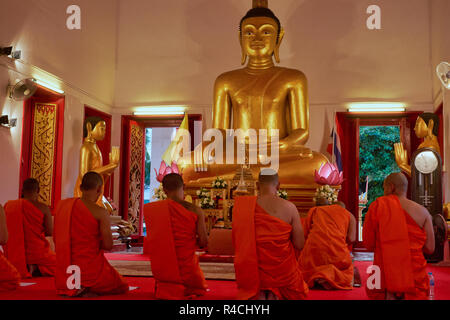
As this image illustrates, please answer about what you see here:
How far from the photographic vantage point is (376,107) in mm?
8453

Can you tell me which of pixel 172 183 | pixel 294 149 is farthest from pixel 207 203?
pixel 294 149

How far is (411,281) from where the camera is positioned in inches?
131

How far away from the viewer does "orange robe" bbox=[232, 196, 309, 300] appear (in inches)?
129

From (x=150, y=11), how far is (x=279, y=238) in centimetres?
707

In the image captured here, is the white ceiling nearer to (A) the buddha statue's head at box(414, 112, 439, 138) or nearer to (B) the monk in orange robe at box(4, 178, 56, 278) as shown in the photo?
(A) the buddha statue's head at box(414, 112, 439, 138)

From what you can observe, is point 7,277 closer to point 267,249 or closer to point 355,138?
point 267,249

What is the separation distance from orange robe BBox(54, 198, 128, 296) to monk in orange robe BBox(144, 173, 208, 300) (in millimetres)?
405

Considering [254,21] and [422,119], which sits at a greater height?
[254,21]

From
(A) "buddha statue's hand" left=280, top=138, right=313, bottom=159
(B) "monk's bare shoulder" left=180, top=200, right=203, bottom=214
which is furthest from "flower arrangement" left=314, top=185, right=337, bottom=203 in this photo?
(B) "monk's bare shoulder" left=180, top=200, right=203, bottom=214

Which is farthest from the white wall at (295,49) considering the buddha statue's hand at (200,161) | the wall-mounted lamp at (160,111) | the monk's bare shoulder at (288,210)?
the monk's bare shoulder at (288,210)

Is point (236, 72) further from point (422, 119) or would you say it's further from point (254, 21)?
point (422, 119)

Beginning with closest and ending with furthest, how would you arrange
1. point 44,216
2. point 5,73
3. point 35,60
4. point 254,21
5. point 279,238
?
point 279,238 < point 44,216 < point 5,73 < point 35,60 < point 254,21

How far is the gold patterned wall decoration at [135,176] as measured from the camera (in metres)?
9.16

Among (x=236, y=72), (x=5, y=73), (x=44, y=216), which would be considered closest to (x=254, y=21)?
(x=236, y=72)
